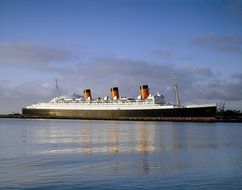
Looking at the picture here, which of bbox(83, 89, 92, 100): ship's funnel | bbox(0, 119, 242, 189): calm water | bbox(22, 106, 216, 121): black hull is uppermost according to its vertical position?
bbox(83, 89, 92, 100): ship's funnel

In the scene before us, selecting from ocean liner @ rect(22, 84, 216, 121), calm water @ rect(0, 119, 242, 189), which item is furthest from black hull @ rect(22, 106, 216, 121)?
calm water @ rect(0, 119, 242, 189)

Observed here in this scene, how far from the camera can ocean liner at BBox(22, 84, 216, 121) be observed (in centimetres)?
10344

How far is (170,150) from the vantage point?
3212cm

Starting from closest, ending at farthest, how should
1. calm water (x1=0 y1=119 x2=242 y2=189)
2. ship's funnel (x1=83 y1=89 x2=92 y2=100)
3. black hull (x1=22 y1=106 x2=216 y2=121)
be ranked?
1. calm water (x1=0 y1=119 x2=242 y2=189)
2. black hull (x1=22 y1=106 x2=216 y2=121)
3. ship's funnel (x1=83 y1=89 x2=92 y2=100)

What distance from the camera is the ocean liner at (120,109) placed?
103438 mm

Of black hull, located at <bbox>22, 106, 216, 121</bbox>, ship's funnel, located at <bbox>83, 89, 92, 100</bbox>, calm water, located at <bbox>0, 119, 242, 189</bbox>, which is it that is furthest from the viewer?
ship's funnel, located at <bbox>83, 89, 92, 100</bbox>

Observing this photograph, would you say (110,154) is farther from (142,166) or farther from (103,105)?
(103,105)

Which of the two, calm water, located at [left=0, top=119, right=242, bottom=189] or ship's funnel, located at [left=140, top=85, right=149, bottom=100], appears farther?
ship's funnel, located at [left=140, top=85, right=149, bottom=100]

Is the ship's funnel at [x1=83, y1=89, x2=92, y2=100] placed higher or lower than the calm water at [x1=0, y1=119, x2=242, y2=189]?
higher

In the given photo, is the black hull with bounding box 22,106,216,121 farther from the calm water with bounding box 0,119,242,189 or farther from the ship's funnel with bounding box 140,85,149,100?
the calm water with bounding box 0,119,242,189

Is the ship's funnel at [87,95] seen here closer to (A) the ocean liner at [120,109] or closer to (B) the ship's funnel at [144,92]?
(A) the ocean liner at [120,109]

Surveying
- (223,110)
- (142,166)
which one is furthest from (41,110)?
(142,166)

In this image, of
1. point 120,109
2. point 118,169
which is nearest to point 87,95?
point 120,109

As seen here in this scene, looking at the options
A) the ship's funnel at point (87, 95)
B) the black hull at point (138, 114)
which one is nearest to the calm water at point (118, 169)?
the black hull at point (138, 114)
